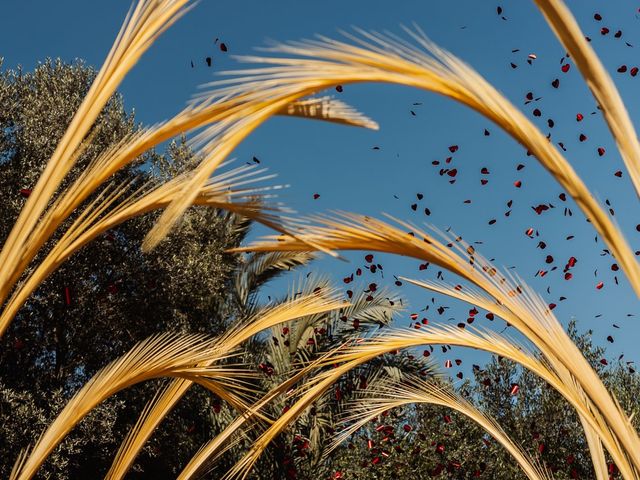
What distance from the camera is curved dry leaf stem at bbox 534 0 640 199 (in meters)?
2.71


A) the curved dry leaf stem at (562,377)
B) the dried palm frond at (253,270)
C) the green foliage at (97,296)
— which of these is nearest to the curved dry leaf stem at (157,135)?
the curved dry leaf stem at (562,377)

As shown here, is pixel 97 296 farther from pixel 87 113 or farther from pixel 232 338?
pixel 87 113

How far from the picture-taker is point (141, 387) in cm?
1296

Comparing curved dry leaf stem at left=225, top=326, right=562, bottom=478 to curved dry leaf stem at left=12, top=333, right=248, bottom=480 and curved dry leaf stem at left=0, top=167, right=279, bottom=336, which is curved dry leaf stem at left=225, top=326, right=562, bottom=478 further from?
curved dry leaf stem at left=0, top=167, right=279, bottom=336

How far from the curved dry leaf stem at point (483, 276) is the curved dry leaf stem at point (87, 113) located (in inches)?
39.3

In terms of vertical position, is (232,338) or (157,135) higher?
(232,338)

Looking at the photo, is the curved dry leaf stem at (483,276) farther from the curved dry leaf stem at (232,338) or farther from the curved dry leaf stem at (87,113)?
the curved dry leaf stem at (232,338)

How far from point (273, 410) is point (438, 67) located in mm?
9904

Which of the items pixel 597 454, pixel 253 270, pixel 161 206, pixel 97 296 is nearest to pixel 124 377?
pixel 161 206

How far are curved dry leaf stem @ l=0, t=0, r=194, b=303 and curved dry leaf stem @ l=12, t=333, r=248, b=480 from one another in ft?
4.23

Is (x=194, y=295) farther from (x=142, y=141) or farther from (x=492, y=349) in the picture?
(x=142, y=141)

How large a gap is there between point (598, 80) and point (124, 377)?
346 cm

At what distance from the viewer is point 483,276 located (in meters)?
4.43

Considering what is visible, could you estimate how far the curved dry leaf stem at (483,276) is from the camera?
3828 mm
